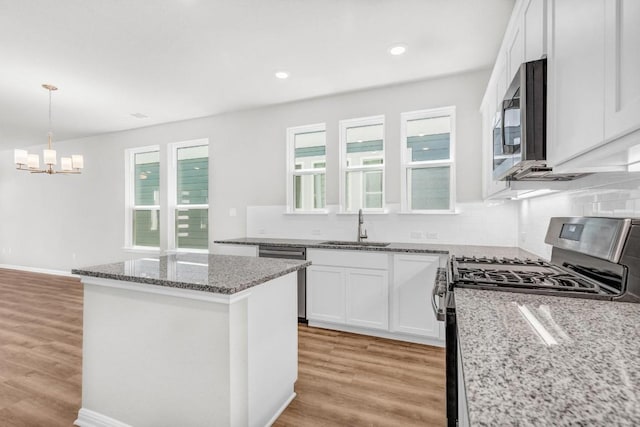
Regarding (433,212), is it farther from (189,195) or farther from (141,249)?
(141,249)

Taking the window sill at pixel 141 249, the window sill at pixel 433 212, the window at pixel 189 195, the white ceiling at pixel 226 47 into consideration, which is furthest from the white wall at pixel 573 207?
the window sill at pixel 141 249

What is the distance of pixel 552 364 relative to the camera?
0.67m

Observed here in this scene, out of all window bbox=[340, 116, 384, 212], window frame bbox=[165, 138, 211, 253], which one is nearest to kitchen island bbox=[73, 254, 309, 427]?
window bbox=[340, 116, 384, 212]

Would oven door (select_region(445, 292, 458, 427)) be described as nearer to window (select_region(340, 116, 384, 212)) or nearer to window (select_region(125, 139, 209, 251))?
window (select_region(340, 116, 384, 212))

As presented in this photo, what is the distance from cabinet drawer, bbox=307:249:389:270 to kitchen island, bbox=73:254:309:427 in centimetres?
134

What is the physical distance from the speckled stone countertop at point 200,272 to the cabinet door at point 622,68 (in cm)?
145

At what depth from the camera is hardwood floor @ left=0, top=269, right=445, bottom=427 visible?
197 cm

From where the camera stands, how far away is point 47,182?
6.54 metres

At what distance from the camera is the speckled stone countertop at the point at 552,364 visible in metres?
0.50

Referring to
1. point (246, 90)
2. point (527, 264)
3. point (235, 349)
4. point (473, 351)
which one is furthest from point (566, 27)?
point (246, 90)

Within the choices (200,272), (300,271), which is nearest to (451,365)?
(200,272)

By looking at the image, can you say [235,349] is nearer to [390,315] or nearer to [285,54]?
[390,315]

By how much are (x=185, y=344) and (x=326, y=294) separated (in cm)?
192

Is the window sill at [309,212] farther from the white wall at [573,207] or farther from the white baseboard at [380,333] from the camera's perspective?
the white wall at [573,207]
